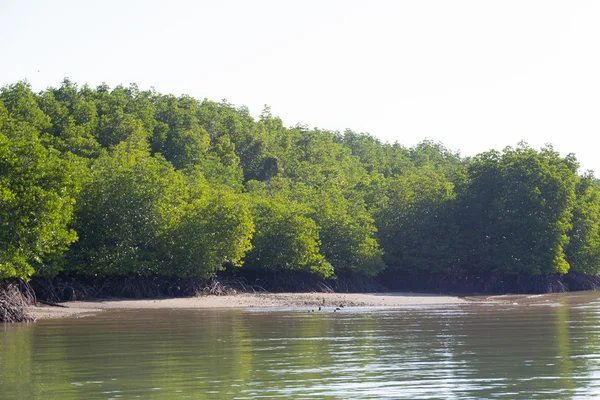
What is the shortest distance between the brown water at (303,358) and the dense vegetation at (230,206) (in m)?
6.89

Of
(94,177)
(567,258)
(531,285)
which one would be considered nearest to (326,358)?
(94,177)

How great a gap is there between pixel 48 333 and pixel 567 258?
41913 mm

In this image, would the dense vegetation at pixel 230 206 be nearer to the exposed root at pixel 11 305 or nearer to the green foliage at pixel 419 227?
the green foliage at pixel 419 227

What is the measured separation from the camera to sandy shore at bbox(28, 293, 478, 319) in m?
35.6

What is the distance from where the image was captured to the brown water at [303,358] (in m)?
14.4

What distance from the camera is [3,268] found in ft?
91.4

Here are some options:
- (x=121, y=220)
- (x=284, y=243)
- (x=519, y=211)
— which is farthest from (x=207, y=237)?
(x=519, y=211)

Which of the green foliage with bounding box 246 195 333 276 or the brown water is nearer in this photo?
the brown water

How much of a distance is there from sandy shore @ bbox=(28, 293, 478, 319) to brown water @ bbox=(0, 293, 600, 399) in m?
6.21

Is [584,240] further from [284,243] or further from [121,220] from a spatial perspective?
[121,220]

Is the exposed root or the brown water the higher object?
the exposed root

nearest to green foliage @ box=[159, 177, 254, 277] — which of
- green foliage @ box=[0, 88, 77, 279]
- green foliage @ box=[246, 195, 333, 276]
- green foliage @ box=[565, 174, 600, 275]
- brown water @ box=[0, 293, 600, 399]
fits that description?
green foliage @ box=[246, 195, 333, 276]

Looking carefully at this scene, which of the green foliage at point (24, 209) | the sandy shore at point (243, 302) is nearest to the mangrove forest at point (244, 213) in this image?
the green foliage at point (24, 209)

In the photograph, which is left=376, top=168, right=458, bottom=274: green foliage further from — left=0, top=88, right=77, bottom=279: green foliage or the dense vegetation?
left=0, top=88, right=77, bottom=279: green foliage
